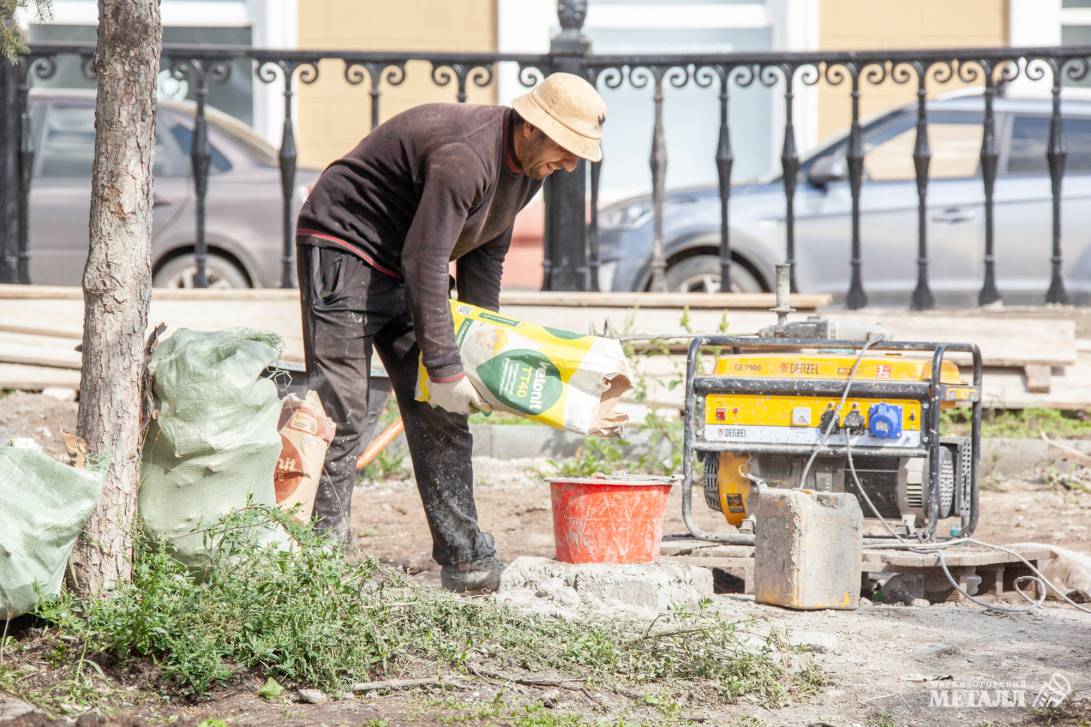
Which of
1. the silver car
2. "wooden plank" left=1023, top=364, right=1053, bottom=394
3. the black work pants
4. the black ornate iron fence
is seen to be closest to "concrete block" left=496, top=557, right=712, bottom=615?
the black work pants

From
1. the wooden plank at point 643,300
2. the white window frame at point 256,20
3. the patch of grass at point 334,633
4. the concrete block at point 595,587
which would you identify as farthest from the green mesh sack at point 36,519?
the white window frame at point 256,20

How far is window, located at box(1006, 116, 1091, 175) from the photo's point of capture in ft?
30.9

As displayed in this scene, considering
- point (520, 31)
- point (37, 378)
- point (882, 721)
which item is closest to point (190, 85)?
point (520, 31)

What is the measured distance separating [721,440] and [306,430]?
5.75 ft

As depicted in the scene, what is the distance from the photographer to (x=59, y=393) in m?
7.59

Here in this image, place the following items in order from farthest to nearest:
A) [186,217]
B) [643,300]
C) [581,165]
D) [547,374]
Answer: [186,217] < [581,165] < [643,300] < [547,374]

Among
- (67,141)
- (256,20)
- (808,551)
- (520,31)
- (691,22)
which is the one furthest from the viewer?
(691,22)

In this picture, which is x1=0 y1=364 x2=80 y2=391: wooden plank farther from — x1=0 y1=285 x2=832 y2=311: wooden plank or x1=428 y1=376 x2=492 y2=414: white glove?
x1=428 y1=376 x2=492 y2=414: white glove

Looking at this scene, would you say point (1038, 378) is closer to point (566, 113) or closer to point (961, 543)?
point (961, 543)

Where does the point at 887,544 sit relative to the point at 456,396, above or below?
below

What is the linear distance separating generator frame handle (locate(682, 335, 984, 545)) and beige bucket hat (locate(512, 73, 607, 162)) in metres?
1.20

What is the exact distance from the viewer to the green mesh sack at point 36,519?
3.63m

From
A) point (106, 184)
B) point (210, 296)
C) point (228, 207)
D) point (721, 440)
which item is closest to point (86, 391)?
point (106, 184)

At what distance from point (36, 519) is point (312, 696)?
35.4 inches
